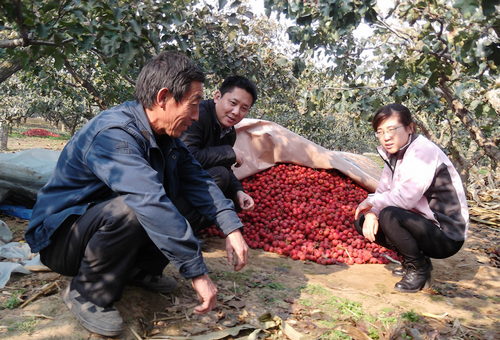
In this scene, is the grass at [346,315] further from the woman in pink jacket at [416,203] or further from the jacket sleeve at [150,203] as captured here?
the jacket sleeve at [150,203]

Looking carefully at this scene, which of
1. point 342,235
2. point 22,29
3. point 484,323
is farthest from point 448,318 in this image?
point 22,29

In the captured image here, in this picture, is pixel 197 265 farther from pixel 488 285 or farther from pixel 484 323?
pixel 488 285

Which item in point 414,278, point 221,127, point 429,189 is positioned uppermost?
point 221,127

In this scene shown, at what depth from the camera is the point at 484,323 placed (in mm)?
2355

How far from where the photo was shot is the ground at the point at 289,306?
189 centimetres

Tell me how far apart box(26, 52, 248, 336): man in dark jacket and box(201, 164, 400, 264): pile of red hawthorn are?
5.90 ft

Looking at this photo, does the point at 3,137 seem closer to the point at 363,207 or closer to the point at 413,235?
the point at 363,207

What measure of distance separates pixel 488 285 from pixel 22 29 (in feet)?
13.2

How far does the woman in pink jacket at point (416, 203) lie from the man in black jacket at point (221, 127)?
1142 millimetres

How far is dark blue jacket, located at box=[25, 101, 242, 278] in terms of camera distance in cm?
155

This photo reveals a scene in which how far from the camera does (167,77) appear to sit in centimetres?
178

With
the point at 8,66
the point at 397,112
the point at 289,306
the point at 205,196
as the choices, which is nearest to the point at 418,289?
the point at 289,306

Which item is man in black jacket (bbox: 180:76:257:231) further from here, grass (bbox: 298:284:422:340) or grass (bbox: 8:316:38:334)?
grass (bbox: 8:316:38:334)

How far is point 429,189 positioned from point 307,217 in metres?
1.47
